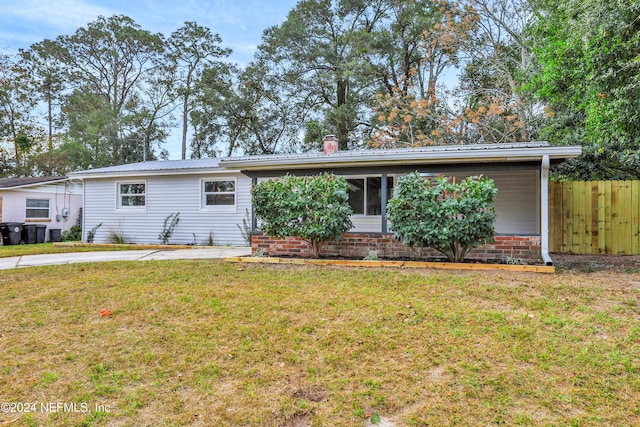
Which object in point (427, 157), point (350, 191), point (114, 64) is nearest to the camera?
point (427, 157)

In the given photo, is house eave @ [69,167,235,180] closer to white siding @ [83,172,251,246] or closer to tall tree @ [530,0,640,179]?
white siding @ [83,172,251,246]

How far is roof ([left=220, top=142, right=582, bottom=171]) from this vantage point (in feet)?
21.9

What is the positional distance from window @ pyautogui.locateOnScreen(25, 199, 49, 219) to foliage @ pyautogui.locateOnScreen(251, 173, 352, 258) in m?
12.3

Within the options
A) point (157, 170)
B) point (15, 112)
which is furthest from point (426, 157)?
point (15, 112)

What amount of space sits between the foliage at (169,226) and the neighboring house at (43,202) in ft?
21.6

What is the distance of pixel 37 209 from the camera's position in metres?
15.1

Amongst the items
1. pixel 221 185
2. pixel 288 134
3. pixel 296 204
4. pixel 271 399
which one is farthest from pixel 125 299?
pixel 288 134

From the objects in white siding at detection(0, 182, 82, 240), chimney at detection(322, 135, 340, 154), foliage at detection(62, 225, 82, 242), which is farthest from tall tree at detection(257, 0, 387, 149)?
foliage at detection(62, 225, 82, 242)

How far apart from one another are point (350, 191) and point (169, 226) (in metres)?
6.24

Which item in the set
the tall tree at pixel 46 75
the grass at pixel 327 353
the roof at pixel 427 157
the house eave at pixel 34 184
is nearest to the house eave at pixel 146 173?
the roof at pixel 427 157

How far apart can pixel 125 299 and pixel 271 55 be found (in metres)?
18.1

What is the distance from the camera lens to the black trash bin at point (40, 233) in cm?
1439

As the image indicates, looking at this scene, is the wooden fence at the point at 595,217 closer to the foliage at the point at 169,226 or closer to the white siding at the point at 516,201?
the white siding at the point at 516,201

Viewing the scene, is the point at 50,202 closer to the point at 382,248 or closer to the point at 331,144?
the point at 331,144
